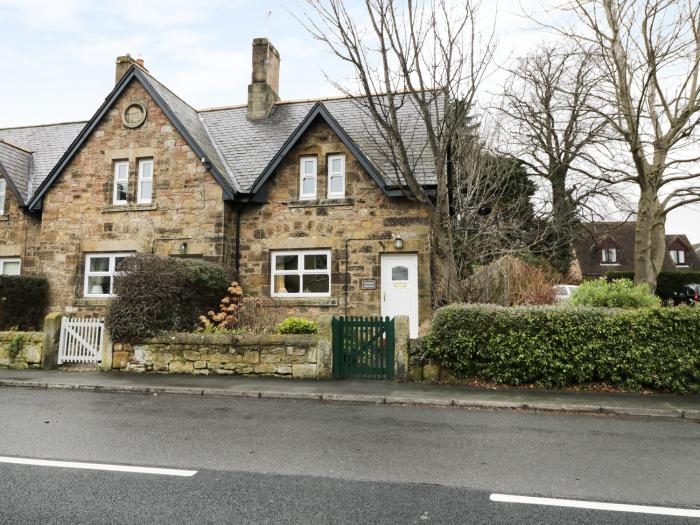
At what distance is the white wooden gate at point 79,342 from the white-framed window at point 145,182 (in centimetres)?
550

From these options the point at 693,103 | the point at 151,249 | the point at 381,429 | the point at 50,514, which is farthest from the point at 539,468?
the point at 693,103

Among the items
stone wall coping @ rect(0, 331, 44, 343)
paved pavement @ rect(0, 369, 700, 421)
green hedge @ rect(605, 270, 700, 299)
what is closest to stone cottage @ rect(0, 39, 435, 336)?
stone wall coping @ rect(0, 331, 44, 343)

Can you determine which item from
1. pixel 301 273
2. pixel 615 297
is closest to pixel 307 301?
pixel 301 273

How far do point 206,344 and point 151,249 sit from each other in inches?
242

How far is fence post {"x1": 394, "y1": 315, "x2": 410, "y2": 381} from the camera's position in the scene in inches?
405

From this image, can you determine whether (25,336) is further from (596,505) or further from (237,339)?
(596,505)

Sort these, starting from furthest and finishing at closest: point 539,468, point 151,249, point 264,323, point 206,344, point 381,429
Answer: point 151,249 → point 264,323 → point 206,344 → point 381,429 → point 539,468

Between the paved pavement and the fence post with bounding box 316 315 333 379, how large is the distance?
0.42 m

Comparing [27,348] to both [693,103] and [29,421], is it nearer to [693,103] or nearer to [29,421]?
[29,421]

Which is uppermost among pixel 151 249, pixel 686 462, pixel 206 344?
pixel 151 249

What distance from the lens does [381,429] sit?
6.78m

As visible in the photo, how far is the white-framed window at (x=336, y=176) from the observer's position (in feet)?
51.7

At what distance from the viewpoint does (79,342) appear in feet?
40.1

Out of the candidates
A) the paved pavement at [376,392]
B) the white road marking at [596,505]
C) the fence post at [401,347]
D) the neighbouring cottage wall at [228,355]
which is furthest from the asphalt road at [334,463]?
the neighbouring cottage wall at [228,355]
